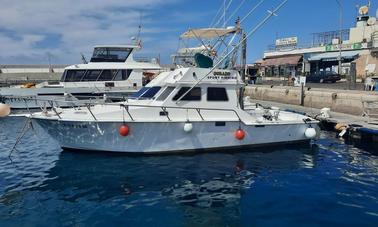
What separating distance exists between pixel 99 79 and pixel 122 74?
5.11 feet

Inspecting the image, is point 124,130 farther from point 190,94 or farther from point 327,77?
point 327,77

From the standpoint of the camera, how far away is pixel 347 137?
48.4ft

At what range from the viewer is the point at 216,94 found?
12281 millimetres

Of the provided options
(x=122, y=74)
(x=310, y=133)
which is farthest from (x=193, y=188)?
(x=122, y=74)

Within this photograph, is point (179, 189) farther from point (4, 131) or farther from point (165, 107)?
point (4, 131)

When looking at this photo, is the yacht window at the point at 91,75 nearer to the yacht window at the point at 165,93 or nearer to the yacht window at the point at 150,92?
the yacht window at the point at 150,92

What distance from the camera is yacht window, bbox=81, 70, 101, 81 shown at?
950 inches

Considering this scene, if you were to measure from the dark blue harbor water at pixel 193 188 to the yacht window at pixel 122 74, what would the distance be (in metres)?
12.1

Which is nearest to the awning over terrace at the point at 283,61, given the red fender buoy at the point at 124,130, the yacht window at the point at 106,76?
the yacht window at the point at 106,76

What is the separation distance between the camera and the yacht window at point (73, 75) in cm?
2419

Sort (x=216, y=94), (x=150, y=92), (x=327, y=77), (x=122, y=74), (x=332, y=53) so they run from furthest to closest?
1. (x=332, y=53)
2. (x=327, y=77)
3. (x=122, y=74)
4. (x=150, y=92)
5. (x=216, y=94)

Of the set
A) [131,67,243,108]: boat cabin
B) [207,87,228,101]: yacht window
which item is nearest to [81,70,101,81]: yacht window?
[131,67,243,108]: boat cabin

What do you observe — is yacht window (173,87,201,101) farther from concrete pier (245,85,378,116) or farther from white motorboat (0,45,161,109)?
white motorboat (0,45,161,109)

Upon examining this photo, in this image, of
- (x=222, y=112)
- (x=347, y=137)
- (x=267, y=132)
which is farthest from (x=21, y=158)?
(x=347, y=137)
